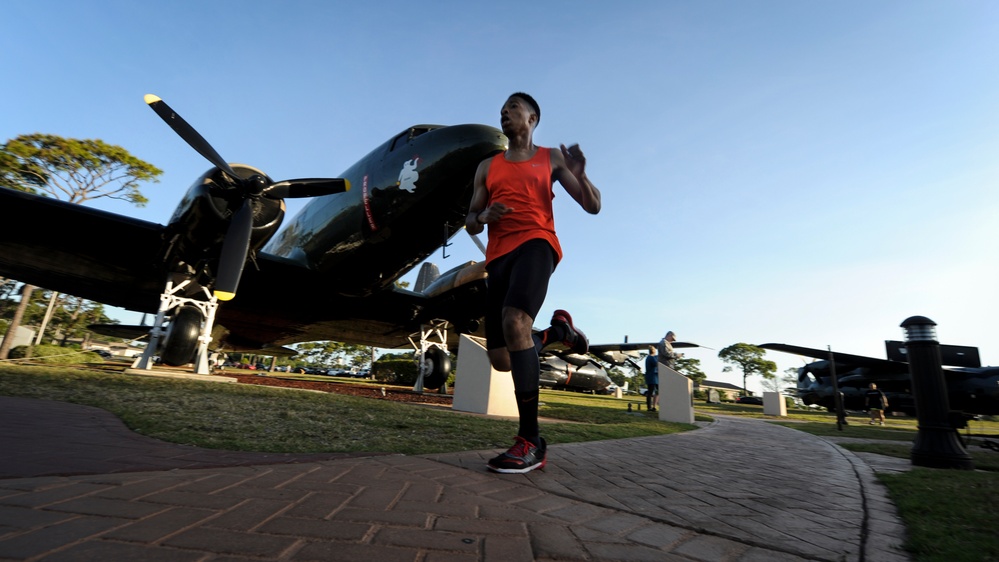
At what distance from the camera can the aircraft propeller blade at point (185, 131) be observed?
24.4 feet

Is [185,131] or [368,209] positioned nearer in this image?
[185,131]

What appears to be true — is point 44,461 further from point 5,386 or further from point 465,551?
point 5,386

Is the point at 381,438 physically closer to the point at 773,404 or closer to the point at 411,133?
the point at 411,133

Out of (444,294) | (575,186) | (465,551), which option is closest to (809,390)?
(444,294)

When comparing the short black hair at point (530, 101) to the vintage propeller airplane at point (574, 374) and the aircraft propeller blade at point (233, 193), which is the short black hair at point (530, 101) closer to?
the aircraft propeller blade at point (233, 193)

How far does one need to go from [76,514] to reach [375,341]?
17.8m

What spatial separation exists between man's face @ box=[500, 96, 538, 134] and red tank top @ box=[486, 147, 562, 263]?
0.25m

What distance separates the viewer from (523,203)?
318 centimetres

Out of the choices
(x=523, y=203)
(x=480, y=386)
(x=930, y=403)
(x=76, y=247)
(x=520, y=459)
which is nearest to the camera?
(x=520, y=459)

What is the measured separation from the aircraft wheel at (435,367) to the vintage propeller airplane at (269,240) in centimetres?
5

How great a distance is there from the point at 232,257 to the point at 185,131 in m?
2.41

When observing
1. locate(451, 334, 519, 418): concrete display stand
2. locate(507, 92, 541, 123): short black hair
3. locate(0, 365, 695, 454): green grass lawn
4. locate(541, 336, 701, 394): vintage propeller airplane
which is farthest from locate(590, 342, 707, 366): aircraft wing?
locate(507, 92, 541, 123): short black hair

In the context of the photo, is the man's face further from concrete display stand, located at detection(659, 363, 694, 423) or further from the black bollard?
concrete display stand, located at detection(659, 363, 694, 423)

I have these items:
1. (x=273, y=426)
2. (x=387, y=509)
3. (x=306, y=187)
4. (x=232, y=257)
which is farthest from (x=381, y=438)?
(x=306, y=187)
